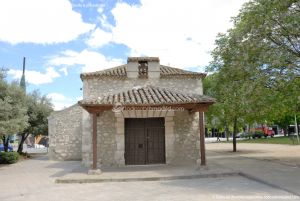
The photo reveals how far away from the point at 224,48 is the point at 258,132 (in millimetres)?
38848

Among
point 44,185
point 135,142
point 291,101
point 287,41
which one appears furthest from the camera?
point 135,142

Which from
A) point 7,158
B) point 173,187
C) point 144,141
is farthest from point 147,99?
point 7,158

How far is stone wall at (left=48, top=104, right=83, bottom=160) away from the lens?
21406mm

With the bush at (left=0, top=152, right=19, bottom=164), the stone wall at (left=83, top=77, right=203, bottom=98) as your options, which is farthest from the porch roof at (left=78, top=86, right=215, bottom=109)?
the bush at (left=0, top=152, right=19, bottom=164)

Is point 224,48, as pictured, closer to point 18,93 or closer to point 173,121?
point 173,121

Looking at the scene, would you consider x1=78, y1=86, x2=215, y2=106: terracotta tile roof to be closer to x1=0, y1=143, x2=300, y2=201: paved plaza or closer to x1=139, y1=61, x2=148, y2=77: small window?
x1=139, y1=61, x2=148, y2=77: small window

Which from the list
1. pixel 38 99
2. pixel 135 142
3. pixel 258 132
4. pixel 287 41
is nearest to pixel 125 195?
pixel 135 142

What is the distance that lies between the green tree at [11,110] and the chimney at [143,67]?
6.27 m

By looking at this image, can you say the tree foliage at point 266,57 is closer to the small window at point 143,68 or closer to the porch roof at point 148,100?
the porch roof at point 148,100

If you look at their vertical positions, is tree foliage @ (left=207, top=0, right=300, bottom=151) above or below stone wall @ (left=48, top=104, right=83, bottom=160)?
above

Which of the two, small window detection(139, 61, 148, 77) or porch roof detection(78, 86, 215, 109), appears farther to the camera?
small window detection(139, 61, 148, 77)

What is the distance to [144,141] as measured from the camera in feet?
50.0

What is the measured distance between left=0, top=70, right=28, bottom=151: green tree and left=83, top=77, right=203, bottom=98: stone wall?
13.0 feet

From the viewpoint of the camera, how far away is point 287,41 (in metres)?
13.5
